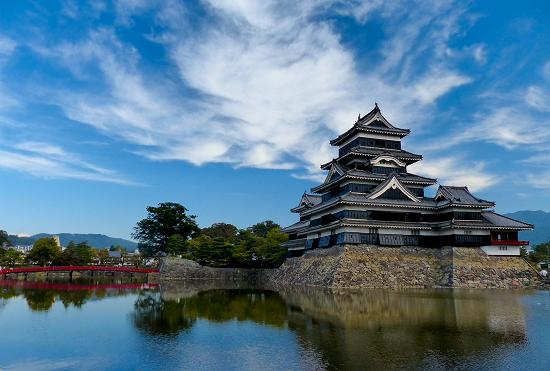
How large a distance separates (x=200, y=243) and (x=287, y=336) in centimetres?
4388

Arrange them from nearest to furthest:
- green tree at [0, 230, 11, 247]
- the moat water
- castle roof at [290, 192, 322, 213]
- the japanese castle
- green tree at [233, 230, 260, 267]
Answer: the moat water, the japanese castle, castle roof at [290, 192, 322, 213], green tree at [233, 230, 260, 267], green tree at [0, 230, 11, 247]

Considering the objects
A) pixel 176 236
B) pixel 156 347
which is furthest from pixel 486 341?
pixel 176 236

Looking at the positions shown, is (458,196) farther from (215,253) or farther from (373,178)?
(215,253)

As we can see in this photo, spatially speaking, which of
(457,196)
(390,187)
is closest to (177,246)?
(390,187)

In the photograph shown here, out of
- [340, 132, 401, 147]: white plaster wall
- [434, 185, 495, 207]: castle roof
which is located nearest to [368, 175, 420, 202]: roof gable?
[434, 185, 495, 207]: castle roof

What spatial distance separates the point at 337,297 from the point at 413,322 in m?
10.2

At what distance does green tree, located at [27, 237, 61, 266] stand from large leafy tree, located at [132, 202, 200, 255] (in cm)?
1198

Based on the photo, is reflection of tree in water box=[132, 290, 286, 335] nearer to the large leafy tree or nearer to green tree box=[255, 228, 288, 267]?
green tree box=[255, 228, 288, 267]

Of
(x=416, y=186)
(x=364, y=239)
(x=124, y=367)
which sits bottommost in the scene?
(x=124, y=367)

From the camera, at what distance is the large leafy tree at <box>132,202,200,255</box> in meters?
69.4

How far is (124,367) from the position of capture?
36.3 ft

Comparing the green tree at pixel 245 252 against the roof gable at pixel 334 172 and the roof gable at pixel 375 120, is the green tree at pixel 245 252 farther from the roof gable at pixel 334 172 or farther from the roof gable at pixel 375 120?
the roof gable at pixel 375 120

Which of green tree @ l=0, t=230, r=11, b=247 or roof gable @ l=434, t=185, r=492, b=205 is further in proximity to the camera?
green tree @ l=0, t=230, r=11, b=247

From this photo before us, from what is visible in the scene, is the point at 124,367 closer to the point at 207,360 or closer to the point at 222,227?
the point at 207,360
